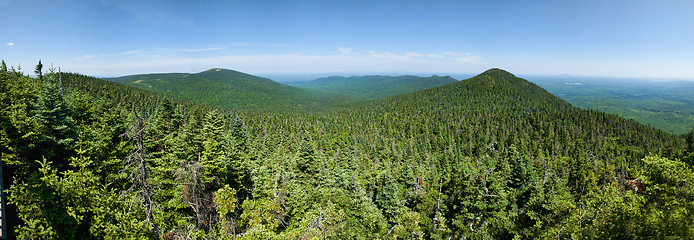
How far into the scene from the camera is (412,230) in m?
23.8

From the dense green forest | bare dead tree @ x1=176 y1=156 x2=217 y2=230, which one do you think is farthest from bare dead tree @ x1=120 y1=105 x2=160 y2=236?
bare dead tree @ x1=176 y1=156 x2=217 y2=230

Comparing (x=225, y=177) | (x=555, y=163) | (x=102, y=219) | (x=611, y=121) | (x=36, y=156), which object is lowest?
(x=555, y=163)

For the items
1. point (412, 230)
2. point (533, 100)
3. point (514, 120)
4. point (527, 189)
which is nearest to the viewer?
point (412, 230)

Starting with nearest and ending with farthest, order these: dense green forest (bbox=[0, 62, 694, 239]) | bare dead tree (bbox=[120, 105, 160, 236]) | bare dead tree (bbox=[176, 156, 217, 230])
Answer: bare dead tree (bbox=[120, 105, 160, 236]) → dense green forest (bbox=[0, 62, 694, 239]) → bare dead tree (bbox=[176, 156, 217, 230])

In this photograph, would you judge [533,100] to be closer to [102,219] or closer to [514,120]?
[514,120]

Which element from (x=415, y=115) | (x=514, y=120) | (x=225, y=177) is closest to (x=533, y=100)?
(x=514, y=120)

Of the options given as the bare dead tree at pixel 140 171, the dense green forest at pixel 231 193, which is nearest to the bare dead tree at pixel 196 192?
the dense green forest at pixel 231 193

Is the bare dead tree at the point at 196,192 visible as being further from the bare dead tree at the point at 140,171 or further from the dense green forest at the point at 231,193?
the bare dead tree at the point at 140,171

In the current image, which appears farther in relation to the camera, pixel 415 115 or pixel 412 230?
pixel 415 115

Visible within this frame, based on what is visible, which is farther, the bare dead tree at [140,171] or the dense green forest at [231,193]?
the dense green forest at [231,193]

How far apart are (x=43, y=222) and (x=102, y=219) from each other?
6.51 ft

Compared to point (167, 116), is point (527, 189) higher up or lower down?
lower down

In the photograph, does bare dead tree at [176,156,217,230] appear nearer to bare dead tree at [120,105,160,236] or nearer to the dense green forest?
the dense green forest

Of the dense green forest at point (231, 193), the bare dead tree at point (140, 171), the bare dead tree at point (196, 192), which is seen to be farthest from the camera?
the bare dead tree at point (196, 192)
